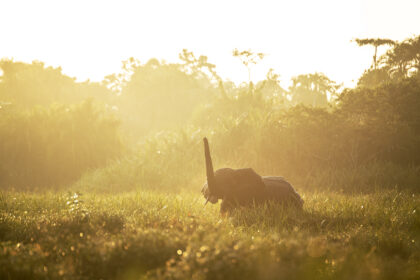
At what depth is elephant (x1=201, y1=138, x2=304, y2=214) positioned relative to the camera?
6.05 metres

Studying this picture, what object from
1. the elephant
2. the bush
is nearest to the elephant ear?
the elephant

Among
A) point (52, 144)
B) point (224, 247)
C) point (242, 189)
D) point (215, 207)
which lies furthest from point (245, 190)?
point (52, 144)

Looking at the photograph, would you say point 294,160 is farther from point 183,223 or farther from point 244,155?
point 183,223

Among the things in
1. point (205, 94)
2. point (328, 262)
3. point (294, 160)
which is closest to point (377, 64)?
point (294, 160)

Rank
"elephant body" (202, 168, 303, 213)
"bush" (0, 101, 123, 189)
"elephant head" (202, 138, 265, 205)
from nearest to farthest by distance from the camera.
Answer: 1. "elephant head" (202, 138, 265, 205)
2. "elephant body" (202, 168, 303, 213)
3. "bush" (0, 101, 123, 189)

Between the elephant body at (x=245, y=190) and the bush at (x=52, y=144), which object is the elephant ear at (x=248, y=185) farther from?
the bush at (x=52, y=144)

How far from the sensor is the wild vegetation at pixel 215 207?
4.00 m

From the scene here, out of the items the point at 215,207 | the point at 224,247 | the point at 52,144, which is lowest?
the point at 215,207

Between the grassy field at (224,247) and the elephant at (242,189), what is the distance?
305 mm

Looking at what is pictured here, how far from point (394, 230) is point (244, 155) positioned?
9.83 m

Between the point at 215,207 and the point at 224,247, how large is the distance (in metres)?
4.16

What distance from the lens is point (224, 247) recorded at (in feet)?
12.4

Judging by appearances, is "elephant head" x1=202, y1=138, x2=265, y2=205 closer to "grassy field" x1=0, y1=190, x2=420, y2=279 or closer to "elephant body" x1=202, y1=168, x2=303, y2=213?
"elephant body" x1=202, y1=168, x2=303, y2=213

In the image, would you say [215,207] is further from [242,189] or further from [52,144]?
[52,144]
